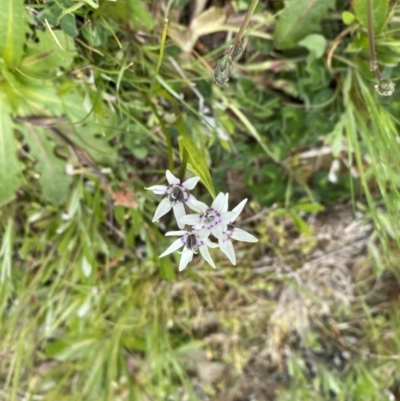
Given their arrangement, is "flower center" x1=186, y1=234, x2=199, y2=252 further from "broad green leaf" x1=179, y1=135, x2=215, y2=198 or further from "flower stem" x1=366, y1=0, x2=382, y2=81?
"flower stem" x1=366, y1=0, x2=382, y2=81

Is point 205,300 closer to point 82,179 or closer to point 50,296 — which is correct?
point 50,296

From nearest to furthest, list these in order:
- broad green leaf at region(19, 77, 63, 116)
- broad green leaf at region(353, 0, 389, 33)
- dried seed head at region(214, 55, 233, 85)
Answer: dried seed head at region(214, 55, 233, 85)
broad green leaf at region(353, 0, 389, 33)
broad green leaf at region(19, 77, 63, 116)

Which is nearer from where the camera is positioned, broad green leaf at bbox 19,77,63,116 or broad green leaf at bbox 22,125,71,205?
broad green leaf at bbox 19,77,63,116

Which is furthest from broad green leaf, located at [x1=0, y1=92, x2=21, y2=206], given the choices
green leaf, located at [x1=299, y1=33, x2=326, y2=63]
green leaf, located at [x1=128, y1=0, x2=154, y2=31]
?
green leaf, located at [x1=299, y1=33, x2=326, y2=63]

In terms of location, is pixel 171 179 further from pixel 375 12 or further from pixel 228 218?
pixel 375 12

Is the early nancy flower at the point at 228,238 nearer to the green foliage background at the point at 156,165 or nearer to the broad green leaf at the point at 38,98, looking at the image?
the green foliage background at the point at 156,165

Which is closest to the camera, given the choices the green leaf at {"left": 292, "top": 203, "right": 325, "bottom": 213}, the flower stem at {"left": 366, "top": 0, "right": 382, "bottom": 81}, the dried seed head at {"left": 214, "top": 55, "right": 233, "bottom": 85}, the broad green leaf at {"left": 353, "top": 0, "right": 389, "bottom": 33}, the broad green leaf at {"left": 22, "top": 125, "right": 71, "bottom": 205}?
the dried seed head at {"left": 214, "top": 55, "right": 233, "bottom": 85}

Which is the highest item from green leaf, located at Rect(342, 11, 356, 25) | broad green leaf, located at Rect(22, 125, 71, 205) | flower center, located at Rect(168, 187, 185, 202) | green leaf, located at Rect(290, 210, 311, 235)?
green leaf, located at Rect(342, 11, 356, 25)

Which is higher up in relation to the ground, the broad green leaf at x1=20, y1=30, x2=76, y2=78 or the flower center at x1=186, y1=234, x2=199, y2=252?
the broad green leaf at x1=20, y1=30, x2=76, y2=78
